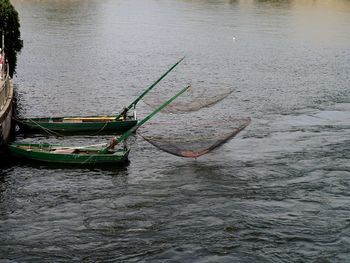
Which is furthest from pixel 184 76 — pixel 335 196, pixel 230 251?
pixel 230 251

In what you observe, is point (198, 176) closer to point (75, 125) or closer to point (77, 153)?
point (77, 153)

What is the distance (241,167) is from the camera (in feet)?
124

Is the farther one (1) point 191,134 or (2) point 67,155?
(1) point 191,134

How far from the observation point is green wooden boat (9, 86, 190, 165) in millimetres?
36938

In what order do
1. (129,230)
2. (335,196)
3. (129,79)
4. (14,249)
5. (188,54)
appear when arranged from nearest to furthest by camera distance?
1. (14,249)
2. (129,230)
3. (335,196)
4. (129,79)
5. (188,54)

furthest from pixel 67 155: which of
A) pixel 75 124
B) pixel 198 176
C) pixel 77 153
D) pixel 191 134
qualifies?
pixel 191 134

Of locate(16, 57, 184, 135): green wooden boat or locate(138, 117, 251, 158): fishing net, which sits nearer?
locate(138, 117, 251, 158): fishing net

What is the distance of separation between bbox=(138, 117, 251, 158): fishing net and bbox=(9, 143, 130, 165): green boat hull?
236cm

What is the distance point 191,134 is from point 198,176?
9418mm

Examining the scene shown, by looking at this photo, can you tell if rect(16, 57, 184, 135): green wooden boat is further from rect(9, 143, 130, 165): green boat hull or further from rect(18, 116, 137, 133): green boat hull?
rect(9, 143, 130, 165): green boat hull

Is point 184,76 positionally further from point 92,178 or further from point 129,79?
point 92,178

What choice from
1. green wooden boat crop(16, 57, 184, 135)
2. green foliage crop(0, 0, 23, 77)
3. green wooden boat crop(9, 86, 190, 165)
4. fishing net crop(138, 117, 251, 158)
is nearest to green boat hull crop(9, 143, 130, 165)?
green wooden boat crop(9, 86, 190, 165)

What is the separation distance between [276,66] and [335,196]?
155 ft

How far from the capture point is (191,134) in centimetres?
4494
